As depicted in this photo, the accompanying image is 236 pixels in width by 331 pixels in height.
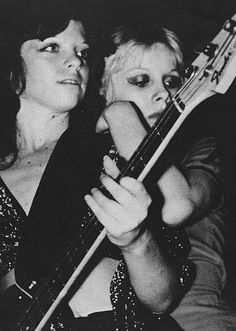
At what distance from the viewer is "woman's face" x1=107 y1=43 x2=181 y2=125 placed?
0.83 m

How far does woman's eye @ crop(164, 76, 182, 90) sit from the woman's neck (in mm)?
227

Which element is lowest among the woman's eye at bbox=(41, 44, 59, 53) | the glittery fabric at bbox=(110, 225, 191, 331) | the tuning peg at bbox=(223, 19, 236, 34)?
the glittery fabric at bbox=(110, 225, 191, 331)

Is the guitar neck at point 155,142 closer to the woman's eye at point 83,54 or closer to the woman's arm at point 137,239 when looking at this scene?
the woman's arm at point 137,239

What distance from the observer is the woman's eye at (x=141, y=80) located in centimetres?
83

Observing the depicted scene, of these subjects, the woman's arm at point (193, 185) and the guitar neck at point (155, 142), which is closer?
the guitar neck at point (155, 142)

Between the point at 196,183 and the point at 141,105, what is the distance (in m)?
0.24

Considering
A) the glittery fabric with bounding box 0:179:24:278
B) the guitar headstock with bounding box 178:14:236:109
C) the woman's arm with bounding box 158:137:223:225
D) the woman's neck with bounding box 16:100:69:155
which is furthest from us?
the woman's neck with bounding box 16:100:69:155

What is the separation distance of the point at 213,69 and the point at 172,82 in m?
0.36

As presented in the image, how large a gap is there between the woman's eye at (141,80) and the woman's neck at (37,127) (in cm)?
16

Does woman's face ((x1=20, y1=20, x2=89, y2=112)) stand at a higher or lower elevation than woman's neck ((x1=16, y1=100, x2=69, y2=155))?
higher

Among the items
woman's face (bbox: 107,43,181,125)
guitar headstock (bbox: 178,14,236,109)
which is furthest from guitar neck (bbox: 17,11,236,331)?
woman's face (bbox: 107,43,181,125)

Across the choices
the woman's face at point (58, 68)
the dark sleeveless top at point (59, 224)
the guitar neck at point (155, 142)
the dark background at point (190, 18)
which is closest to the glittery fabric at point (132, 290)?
the dark sleeveless top at point (59, 224)

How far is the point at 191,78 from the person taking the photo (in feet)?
1.73

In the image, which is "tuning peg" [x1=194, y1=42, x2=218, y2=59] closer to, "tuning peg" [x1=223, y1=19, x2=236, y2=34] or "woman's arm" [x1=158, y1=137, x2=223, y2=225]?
"tuning peg" [x1=223, y1=19, x2=236, y2=34]
